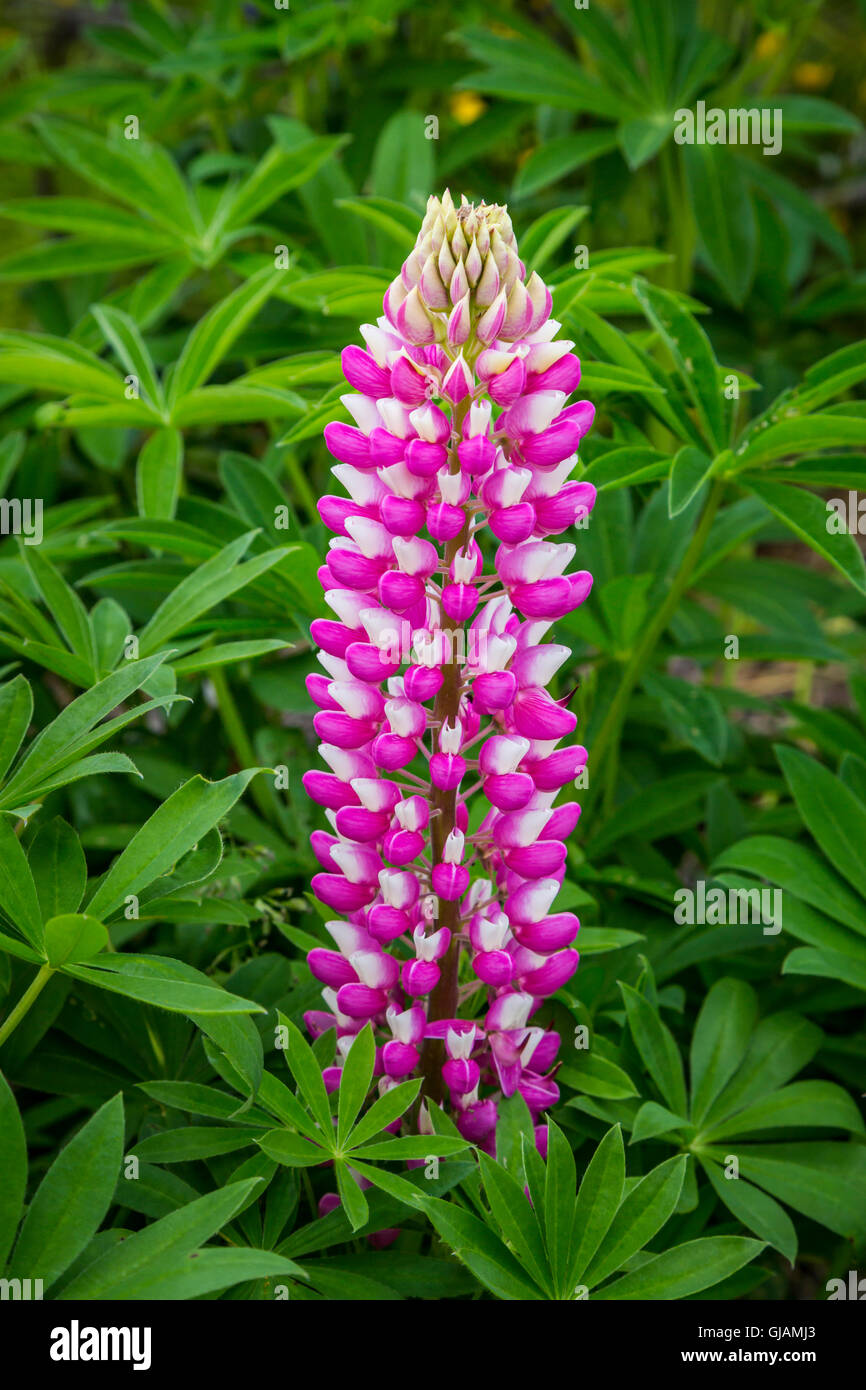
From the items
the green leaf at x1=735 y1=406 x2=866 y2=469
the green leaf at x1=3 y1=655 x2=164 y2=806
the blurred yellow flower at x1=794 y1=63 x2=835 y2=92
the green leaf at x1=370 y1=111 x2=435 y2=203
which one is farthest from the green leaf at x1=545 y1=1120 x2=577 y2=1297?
the blurred yellow flower at x1=794 y1=63 x2=835 y2=92

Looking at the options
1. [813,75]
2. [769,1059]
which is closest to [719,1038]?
[769,1059]

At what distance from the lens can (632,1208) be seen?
3.77ft

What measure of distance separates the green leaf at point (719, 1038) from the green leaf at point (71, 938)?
2.40 feet

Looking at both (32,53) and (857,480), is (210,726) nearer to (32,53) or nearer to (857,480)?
(857,480)

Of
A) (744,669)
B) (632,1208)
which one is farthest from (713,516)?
(744,669)

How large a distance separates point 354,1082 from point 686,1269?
351mm

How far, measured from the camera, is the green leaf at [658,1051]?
1.36 meters

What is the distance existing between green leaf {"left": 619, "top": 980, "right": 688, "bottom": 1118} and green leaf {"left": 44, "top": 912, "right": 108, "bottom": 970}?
1.97 feet

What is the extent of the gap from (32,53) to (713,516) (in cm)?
287

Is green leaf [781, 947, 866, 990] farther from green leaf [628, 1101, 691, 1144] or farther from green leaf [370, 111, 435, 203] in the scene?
green leaf [370, 111, 435, 203]

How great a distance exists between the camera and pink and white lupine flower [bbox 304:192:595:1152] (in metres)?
1.10

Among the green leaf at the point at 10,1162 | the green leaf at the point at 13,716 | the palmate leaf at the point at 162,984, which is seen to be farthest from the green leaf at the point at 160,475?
the green leaf at the point at 10,1162

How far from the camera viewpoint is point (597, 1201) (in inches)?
44.7

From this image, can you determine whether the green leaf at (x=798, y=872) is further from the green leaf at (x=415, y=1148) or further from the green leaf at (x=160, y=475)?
the green leaf at (x=160, y=475)
